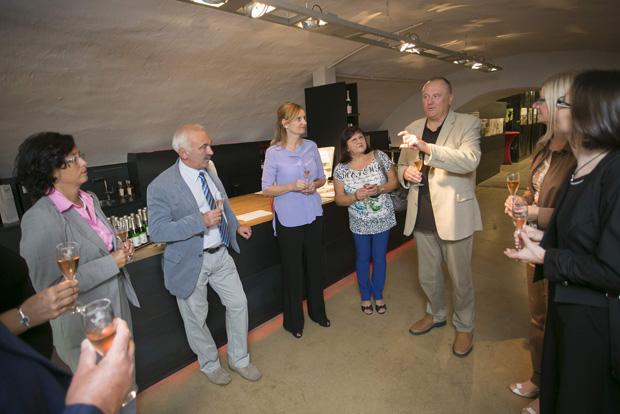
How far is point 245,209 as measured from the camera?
12.2ft

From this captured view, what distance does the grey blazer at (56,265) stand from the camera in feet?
5.14

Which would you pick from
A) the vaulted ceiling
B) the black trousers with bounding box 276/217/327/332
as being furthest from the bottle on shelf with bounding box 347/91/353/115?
the black trousers with bounding box 276/217/327/332

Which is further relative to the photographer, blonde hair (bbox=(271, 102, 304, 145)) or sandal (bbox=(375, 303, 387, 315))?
sandal (bbox=(375, 303, 387, 315))

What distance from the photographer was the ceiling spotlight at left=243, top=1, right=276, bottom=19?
7.18 feet

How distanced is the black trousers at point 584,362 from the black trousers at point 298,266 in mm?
1766

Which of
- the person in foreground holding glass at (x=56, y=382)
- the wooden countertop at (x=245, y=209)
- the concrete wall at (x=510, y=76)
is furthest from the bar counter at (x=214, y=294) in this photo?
the concrete wall at (x=510, y=76)

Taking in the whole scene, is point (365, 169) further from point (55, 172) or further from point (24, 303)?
point (24, 303)

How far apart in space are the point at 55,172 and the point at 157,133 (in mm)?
2995

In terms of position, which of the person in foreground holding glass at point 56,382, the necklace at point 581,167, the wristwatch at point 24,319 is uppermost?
the necklace at point 581,167

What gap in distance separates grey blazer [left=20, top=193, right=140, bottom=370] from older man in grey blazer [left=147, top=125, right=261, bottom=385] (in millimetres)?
393

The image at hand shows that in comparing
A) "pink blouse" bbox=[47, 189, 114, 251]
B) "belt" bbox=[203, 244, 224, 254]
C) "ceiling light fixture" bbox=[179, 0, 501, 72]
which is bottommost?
"belt" bbox=[203, 244, 224, 254]

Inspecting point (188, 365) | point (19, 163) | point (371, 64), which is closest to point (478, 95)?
point (371, 64)

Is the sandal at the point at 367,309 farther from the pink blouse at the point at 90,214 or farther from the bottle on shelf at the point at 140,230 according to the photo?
the pink blouse at the point at 90,214

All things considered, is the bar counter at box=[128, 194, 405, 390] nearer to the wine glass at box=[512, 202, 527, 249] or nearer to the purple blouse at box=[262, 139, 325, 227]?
the purple blouse at box=[262, 139, 325, 227]
